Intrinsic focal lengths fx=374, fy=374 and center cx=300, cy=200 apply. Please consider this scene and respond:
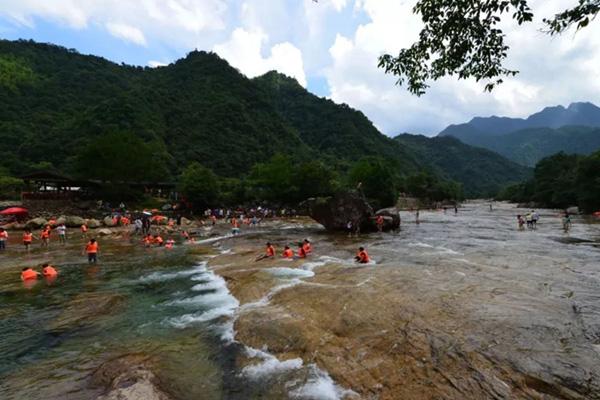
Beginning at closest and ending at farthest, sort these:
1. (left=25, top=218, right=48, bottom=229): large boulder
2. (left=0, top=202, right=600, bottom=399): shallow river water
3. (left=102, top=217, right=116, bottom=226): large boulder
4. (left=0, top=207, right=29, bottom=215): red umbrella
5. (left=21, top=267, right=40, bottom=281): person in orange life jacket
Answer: (left=0, top=202, right=600, bottom=399): shallow river water < (left=21, top=267, right=40, bottom=281): person in orange life jacket < (left=0, top=207, right=29, bottom=215): red umbrella < (left=25, top=218, right=48, bottom=229): large boulder < (left=102, top=217, right=116, bottom=226): large boulder

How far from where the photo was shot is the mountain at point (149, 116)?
94.4 metres

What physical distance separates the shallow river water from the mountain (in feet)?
203

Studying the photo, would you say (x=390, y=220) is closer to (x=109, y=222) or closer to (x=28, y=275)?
(x=28, y=275)

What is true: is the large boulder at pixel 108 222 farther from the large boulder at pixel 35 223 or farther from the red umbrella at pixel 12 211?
the red umbrella at pixel 12 211

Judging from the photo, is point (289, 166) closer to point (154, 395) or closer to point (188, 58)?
point (154, 395)

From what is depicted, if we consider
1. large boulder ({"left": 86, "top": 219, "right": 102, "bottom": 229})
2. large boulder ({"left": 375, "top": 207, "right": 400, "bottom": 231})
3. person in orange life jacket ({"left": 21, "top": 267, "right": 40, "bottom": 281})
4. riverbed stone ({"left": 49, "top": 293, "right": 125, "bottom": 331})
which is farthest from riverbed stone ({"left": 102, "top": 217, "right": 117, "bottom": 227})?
riverbed stone ({"left": 49, "top": 293, "right": 125, "bottom": 331})

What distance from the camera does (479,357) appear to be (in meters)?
7.68

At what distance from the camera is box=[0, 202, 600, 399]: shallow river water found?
7395 mm

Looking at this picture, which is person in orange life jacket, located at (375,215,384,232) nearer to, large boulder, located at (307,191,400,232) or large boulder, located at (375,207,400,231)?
large boulder, located at (307,191,400,232)

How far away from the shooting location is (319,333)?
9.78 metres

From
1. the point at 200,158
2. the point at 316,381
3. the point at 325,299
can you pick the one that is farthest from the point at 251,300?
the point at 200,158

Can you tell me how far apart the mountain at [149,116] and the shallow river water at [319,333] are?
61867 millimetres

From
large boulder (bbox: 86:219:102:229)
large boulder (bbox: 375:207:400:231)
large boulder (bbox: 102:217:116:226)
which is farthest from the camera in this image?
large boulder (bbox: 102:217:116:226)

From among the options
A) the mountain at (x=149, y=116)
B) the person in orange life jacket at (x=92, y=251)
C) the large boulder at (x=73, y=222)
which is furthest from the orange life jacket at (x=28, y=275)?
the mountain at (x=149, y=116)
